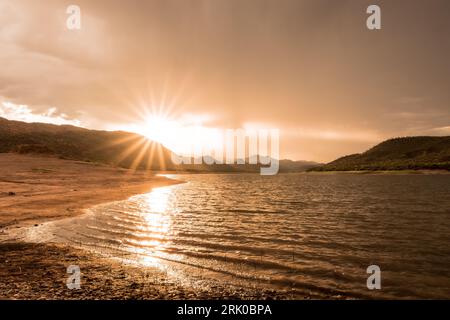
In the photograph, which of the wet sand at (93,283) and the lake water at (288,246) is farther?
the lake water at (288,246)

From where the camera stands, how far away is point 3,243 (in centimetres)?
1436

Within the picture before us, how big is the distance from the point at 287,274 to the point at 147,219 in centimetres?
1524

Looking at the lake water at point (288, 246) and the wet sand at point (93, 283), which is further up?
the wet sand at point (93, 283)

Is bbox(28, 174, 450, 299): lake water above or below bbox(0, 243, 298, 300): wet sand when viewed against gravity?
below

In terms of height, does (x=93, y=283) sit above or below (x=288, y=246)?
above

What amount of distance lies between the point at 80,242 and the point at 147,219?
8001 mm

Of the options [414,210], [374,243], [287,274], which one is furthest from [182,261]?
[414,210]

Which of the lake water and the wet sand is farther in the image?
the lake water

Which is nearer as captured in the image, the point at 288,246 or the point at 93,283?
the point at 93,283

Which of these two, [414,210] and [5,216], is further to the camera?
[414,210]
